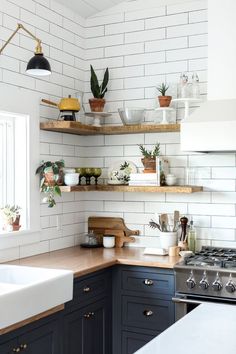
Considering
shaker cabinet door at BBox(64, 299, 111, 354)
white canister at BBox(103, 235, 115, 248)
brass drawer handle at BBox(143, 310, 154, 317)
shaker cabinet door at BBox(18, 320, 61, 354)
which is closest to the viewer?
shaker cabinet door at BBox(18, 320, 61, 354)

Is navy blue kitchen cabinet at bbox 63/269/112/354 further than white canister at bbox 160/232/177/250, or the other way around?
white canister at bbox 160/232/177/250

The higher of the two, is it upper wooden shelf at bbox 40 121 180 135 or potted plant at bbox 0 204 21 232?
upper wooden shelf at bbox 40 121 180 135

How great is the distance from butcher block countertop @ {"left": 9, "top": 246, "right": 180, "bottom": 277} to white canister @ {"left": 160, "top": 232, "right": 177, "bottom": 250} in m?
0.20

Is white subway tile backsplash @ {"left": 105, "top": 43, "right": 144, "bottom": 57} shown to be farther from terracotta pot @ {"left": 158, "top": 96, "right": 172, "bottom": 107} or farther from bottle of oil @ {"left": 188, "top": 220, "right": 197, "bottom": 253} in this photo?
bottle of oil @ {"left": 188, "top": 220, "right": 197, "bottom": 253}

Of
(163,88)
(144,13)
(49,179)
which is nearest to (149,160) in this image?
(163,88)

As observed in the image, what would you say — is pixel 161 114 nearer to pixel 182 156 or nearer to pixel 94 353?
pixel 182 156

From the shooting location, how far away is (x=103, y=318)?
146 inches

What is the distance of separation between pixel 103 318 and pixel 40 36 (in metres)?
2.21

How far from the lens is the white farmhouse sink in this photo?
2533mm

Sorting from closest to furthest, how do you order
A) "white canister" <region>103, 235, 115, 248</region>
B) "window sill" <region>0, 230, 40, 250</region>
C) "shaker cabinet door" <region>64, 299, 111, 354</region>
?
1. "shaker cabinet door" <region>64, 299, 111, 354</region>
2. "window sill" <region>0, 230, 40, 250</region>
3. "white canister" <region>103, 235, 115, 248</region>

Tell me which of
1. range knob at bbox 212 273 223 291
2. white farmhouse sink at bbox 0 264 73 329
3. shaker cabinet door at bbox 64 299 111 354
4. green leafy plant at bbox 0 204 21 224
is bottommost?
shaker cabinet door at bbox 64 299 111 354

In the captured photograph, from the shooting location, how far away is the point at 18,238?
3.69 metres

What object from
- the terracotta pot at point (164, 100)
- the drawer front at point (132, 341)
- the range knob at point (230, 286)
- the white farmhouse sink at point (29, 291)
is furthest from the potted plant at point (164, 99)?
the drawer front at point (132, 341)

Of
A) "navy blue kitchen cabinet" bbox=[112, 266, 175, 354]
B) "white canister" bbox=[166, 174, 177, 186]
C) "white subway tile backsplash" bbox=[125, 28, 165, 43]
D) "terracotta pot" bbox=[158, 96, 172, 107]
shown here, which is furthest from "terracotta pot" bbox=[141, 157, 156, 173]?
"white subway tile backsplash" bbox=[125, 28, 165, 43]
